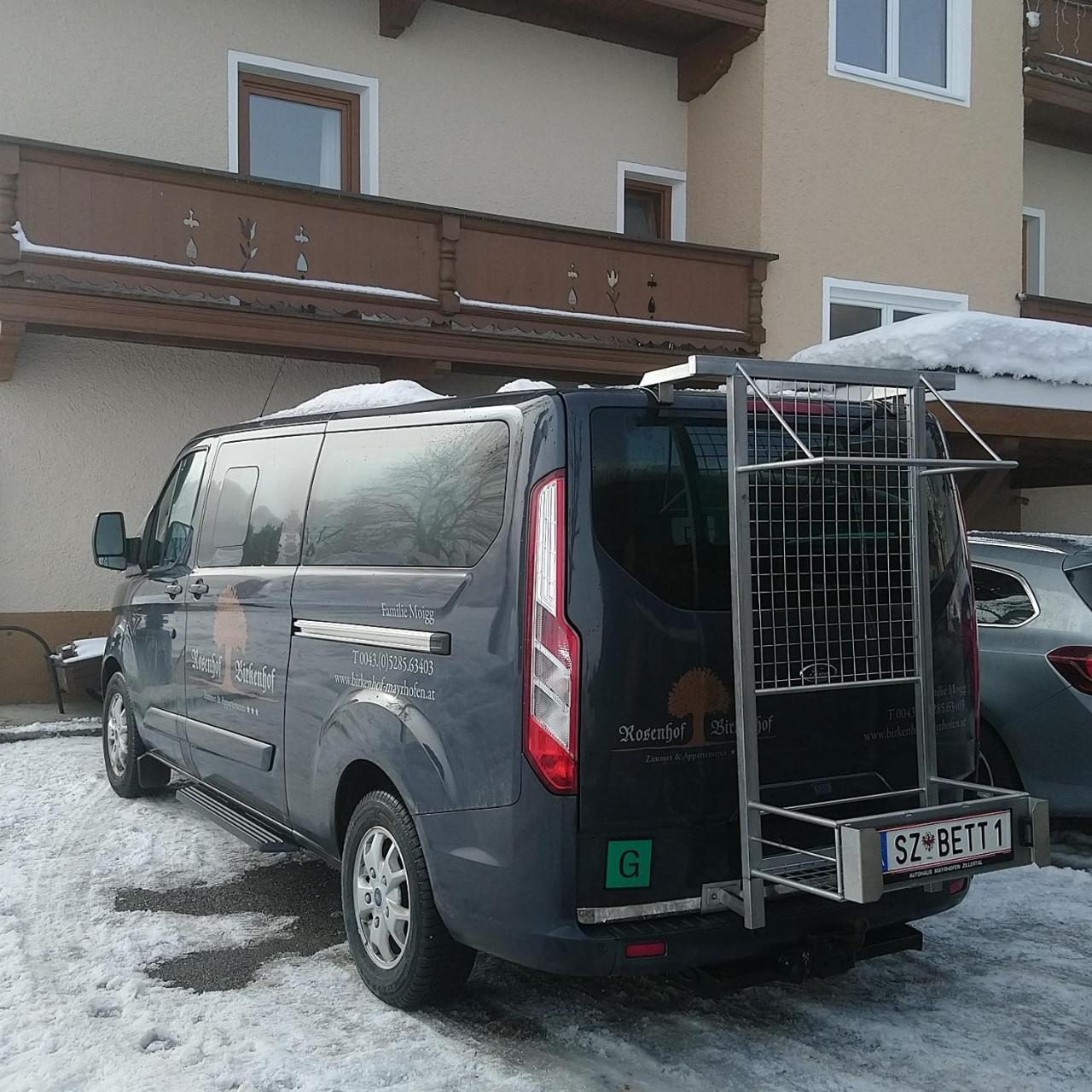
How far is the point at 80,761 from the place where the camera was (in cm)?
791

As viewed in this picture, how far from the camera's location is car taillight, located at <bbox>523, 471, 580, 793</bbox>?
3.28 meters

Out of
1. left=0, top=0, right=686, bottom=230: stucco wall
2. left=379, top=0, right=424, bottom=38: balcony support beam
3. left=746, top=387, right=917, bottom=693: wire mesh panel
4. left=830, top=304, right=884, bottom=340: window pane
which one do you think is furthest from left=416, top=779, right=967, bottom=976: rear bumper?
left=830, top=304, right=884, bottom=340: window pane

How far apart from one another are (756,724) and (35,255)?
7560 mm

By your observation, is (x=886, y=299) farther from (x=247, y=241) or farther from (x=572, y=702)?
(x=572, y=702)

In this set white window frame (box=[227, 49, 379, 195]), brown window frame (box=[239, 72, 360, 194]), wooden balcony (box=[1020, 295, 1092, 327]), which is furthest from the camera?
wooden balcony (box=[1020, 295, 1092, 327])

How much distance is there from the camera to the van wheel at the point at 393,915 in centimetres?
367

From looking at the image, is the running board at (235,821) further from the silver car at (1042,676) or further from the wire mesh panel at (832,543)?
the silver car at (1042,676)

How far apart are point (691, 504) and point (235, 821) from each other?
104 inches

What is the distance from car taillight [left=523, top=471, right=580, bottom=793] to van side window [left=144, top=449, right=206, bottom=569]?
9.52ft

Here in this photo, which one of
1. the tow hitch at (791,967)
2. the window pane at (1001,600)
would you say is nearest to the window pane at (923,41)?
the window pane at (1001,600)

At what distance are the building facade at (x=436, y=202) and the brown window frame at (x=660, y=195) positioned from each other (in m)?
0.04

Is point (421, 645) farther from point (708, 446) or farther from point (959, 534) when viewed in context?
point (959, 534)

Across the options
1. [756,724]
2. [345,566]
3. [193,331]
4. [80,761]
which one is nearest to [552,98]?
[193,331]

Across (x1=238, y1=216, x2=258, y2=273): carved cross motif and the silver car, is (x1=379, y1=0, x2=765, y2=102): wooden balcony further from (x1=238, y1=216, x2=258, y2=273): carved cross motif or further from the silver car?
the silver car
